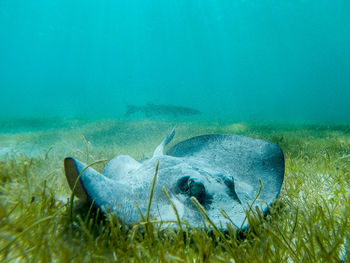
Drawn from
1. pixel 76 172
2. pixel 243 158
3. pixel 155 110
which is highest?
pixel 76 172

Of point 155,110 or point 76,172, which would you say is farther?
point 155,110

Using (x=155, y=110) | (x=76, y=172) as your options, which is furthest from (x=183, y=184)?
(x=155, y=110)

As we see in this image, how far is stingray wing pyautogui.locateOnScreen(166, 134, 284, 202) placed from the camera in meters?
1.90

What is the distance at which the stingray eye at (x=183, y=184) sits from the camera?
63.0 inches

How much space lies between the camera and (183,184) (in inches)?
64.6

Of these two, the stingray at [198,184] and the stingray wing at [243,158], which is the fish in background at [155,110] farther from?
the stingray at [198,184]

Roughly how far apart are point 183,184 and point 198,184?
147 millimetres

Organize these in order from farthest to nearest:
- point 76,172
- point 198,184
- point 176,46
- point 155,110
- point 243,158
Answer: point 176,46
point 155,110
point 243,158
point 198,184
point 76,172

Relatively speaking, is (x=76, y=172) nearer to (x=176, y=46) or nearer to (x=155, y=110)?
(x=155, y=110)

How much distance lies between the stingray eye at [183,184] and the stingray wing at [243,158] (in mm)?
513

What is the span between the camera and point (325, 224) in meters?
1.25

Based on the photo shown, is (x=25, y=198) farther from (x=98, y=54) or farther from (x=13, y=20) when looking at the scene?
(x=98, y=54)

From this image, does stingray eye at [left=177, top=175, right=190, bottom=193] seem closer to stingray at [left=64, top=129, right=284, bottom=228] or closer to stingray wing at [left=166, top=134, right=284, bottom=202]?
stingray at [left=64, top=129, right=284, bottom=228]

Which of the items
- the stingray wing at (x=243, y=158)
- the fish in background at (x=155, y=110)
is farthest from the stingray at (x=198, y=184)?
the fish in background at (x=155, y=110)
